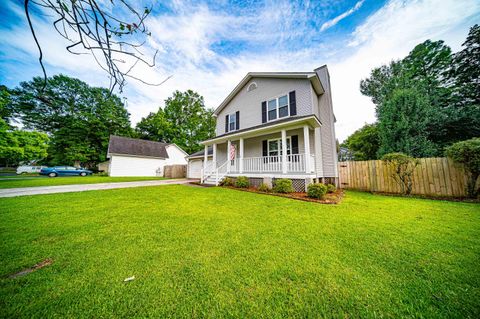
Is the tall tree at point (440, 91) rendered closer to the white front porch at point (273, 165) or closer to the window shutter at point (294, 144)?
the window shutter at point (294, 144)

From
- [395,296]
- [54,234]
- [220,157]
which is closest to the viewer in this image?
[395,296]

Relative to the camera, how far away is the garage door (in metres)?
17.7

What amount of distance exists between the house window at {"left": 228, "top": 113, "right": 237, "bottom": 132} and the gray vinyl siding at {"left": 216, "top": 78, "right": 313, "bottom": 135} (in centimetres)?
35

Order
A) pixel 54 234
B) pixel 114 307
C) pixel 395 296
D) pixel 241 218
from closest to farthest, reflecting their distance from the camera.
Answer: pixel 114 307
pixel 395 296
pixel 54 234
pixel 241 218

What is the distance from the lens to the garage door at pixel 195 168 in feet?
58.0

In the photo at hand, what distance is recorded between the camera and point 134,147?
21016 millimetres

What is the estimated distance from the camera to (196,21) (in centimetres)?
429

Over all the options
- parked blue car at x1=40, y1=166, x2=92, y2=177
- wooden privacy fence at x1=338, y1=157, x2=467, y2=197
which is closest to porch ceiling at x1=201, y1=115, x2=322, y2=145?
wooden privacy fence at x1=338, y1=157, x2=467, y2=197

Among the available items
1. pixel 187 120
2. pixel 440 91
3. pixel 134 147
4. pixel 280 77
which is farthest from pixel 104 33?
pixel 187 120

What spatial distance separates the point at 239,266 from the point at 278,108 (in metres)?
9.52

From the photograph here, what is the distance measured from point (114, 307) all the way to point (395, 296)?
9.34 feet

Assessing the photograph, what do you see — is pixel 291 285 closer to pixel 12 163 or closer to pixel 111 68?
pixel 111 68

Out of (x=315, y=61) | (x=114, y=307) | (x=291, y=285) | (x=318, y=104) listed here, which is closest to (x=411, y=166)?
(x=318, y=104)

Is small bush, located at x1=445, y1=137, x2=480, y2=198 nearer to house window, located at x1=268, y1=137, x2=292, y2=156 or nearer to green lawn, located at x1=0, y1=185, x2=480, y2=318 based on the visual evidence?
green lawn, located at x1=0, y1=185, x2=480, y2=318
